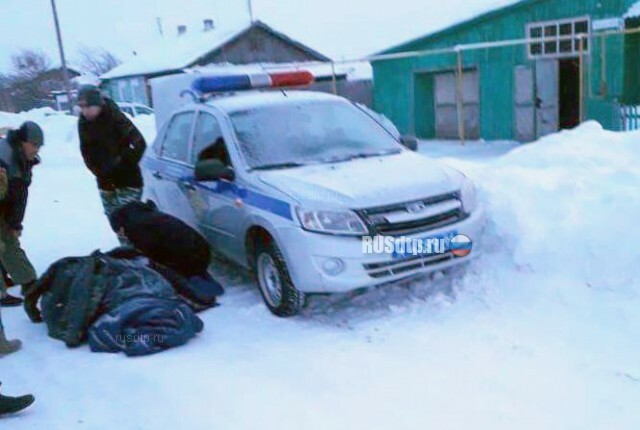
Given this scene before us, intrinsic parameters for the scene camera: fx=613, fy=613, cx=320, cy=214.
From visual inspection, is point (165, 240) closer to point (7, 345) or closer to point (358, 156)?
point (7, 345)

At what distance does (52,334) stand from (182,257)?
1.19 meters

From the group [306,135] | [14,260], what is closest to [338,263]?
[306,135]

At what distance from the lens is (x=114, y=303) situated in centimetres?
444

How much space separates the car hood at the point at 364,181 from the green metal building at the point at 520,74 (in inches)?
349

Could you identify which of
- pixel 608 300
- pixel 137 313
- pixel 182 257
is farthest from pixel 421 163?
pixel 137 313

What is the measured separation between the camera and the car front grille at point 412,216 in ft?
14.3

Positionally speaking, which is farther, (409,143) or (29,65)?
(29,65)

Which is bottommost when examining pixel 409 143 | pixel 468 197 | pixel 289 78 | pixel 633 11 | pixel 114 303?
pixel 114 303

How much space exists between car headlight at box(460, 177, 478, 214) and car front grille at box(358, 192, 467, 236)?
13 cm

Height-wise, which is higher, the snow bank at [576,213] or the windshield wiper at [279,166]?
the windshield wiper at [279,166]

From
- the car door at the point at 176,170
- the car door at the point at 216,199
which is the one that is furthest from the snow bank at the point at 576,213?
the car door at the point at 176,170

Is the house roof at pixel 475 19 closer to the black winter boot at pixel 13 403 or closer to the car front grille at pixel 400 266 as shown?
the car front grille at pixel 400 266

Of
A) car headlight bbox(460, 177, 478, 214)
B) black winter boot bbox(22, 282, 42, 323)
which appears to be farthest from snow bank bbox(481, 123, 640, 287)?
black winter boot bbox(22, 282, 42, 323)

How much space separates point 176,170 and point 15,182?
1516mm
